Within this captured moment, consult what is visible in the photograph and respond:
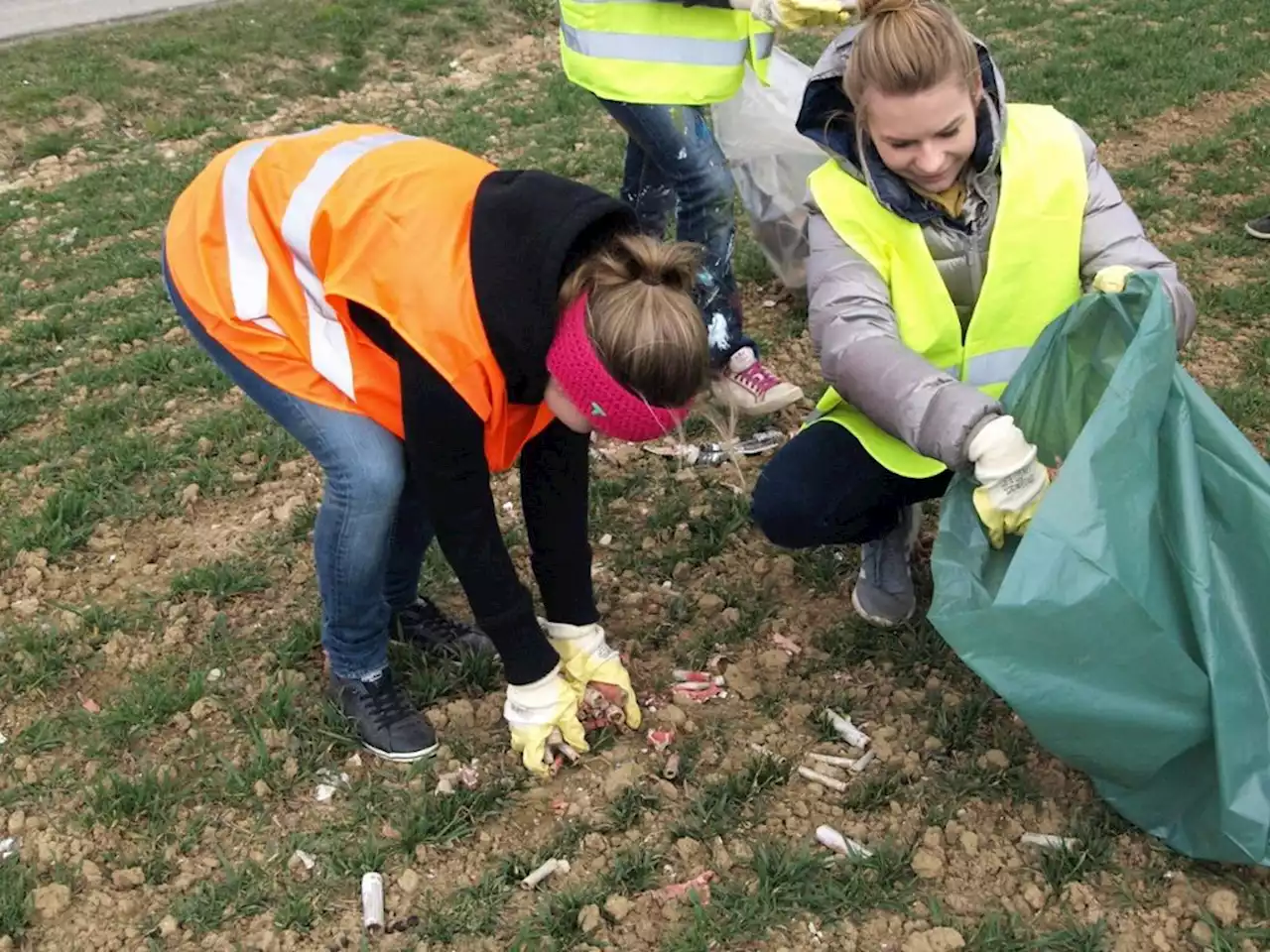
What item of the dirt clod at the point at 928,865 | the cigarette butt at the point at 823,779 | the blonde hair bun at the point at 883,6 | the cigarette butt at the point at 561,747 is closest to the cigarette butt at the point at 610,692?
the cigarette butt at the point at 561,747

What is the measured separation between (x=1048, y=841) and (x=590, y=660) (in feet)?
3.15

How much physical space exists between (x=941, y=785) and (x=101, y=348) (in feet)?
11.5

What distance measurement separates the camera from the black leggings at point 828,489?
8.34 feet

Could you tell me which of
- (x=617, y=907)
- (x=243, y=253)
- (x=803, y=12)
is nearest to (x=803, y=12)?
(x=803, y=12)

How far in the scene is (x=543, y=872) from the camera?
7.56 feet

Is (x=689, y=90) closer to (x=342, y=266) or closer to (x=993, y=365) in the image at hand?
(x=993, y=365)

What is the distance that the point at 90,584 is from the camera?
10.7 ft

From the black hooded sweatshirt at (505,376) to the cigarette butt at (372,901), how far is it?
453mm

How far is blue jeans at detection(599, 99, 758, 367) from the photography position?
345 cm

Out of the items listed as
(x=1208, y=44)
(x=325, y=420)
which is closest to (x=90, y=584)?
(x=325, y=420)

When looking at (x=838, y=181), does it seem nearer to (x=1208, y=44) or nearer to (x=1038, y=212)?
(x=1038, y=212)

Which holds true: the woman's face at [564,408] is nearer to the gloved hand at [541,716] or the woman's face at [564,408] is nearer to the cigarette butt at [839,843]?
the gloved hand at [541,716]

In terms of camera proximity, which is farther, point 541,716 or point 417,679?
point 417,679

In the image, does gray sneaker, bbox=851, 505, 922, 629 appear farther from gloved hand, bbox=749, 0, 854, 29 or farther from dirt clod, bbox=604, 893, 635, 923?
gloved hand, bbox=749, 0, 854, 29
